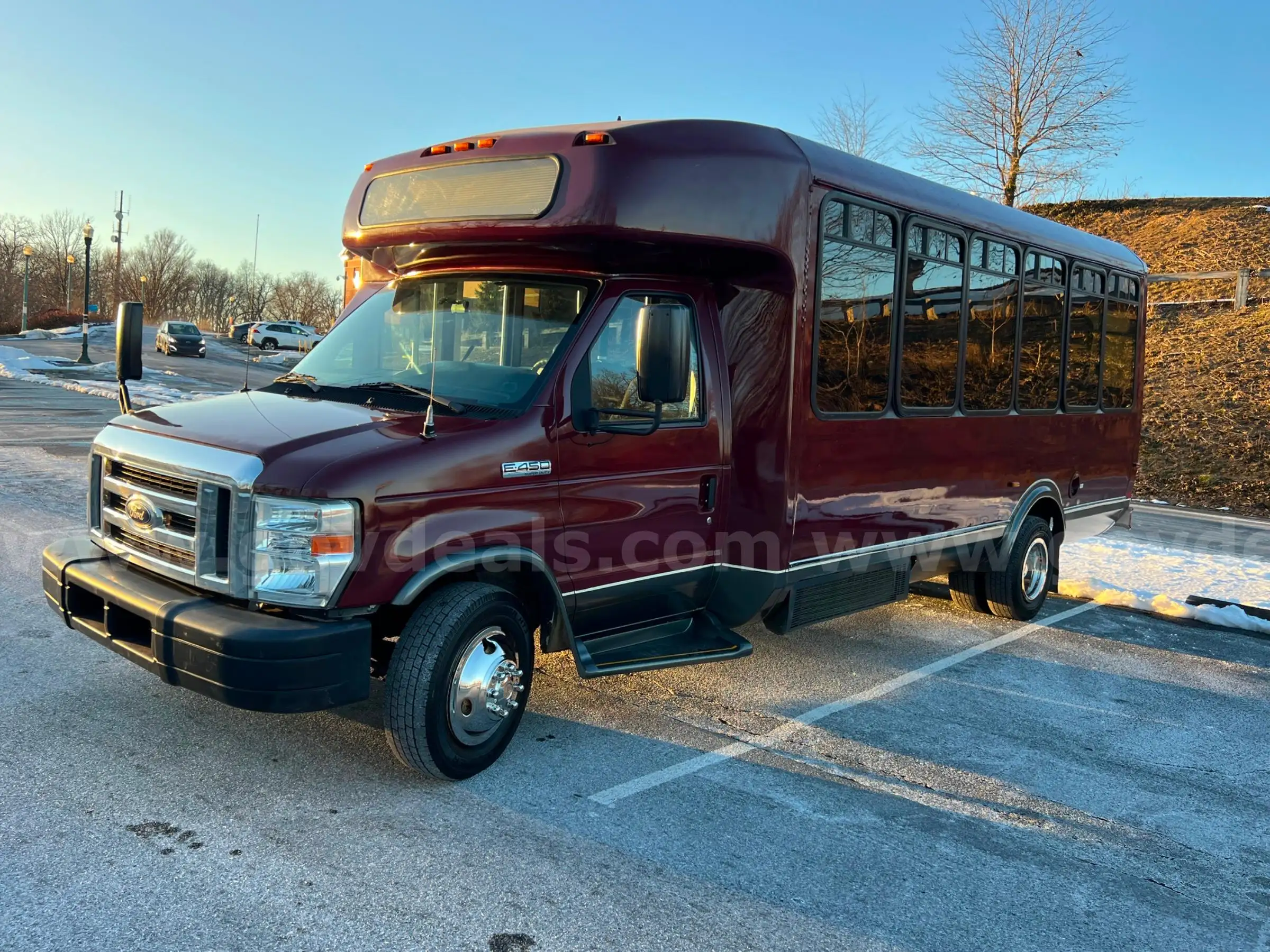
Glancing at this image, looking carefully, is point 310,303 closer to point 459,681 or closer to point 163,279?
point 163,279

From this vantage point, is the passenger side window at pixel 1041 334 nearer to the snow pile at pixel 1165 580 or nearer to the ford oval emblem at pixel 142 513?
the snow pile at pixel 1165 580

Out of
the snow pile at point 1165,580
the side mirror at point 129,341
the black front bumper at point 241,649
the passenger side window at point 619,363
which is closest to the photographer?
the black front bumper at point 241,649

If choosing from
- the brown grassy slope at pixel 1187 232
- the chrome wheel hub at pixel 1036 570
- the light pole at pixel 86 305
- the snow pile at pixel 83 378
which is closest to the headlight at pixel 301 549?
the chrome wheel hub at pixel 1036 570

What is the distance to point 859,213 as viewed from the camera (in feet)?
18.7

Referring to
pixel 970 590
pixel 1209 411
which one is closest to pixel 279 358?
pixel 970 590

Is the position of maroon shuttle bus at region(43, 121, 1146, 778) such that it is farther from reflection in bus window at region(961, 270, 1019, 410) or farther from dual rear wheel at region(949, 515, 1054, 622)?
dual rear wheel at region(949, 515, 1054, 622)

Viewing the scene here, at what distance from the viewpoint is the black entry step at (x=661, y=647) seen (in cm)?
475

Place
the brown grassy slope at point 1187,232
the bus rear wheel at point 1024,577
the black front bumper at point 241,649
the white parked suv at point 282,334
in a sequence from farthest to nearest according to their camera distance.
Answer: the white parked suv at point 282,334 < the brown grassy slope at point 1187,232 < the bus rear wheel at point 1024,577 < the black front bumper at point 241,649

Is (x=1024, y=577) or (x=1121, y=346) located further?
(x=1121, y=346)

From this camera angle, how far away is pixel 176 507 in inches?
159

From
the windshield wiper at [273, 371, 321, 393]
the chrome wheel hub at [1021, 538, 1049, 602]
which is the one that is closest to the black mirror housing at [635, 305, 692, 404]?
the windshield wiper at [273, 371, 321, 393]

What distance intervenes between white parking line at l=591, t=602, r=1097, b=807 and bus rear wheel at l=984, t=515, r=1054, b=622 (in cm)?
16

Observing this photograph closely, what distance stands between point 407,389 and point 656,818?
2166mm

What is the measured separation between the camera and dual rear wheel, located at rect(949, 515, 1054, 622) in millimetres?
7605
